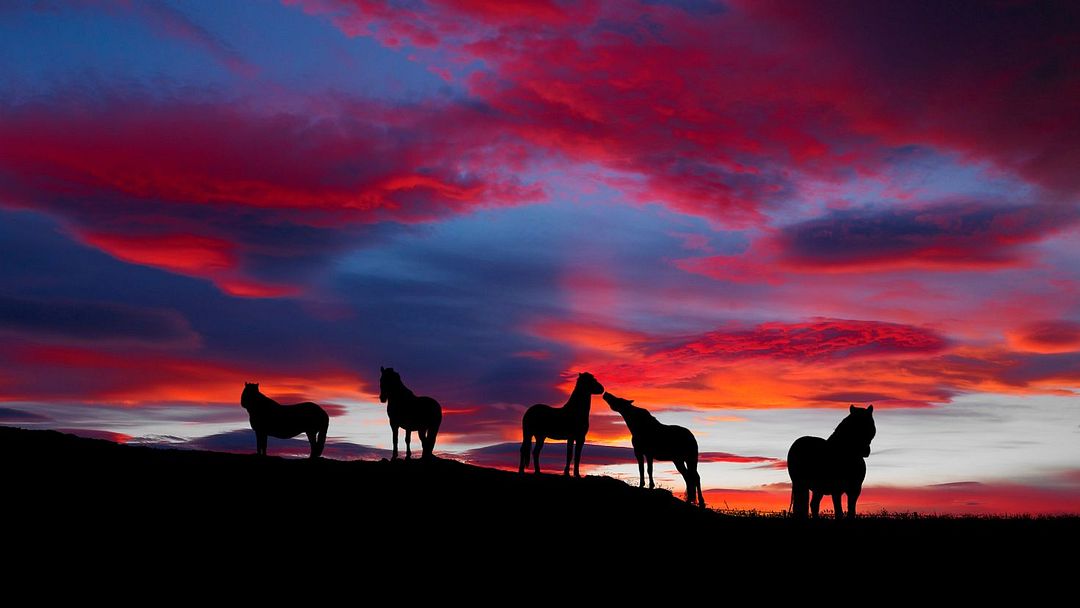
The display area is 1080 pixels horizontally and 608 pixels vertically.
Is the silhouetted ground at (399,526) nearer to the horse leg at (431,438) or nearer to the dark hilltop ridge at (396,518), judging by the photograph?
the dark hilltop ridge at (396,518)

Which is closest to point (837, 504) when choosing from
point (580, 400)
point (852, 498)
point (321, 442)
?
point (852, 498)

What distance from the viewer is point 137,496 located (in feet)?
65.9

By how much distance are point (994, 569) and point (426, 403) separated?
18075 millimetres

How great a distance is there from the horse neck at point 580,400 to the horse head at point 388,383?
5805mm

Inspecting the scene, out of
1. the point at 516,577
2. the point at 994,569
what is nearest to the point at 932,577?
the point at 994,569

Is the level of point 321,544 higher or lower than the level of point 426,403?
lower

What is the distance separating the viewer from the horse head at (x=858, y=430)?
25047 mm

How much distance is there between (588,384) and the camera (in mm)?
30531

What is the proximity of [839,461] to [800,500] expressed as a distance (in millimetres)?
2031

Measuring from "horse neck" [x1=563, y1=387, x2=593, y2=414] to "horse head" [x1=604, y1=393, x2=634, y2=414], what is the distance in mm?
904

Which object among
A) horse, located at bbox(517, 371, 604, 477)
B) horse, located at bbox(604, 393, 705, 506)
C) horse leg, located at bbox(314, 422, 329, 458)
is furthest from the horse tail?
horse leg, located at bbox(314, 422, 329, 458)

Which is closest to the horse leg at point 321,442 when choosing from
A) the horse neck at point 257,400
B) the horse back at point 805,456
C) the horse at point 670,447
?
the horse neck at point 257,400

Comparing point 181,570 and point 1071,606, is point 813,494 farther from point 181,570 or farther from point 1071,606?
point 181,570

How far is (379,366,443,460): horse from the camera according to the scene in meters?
30.0
